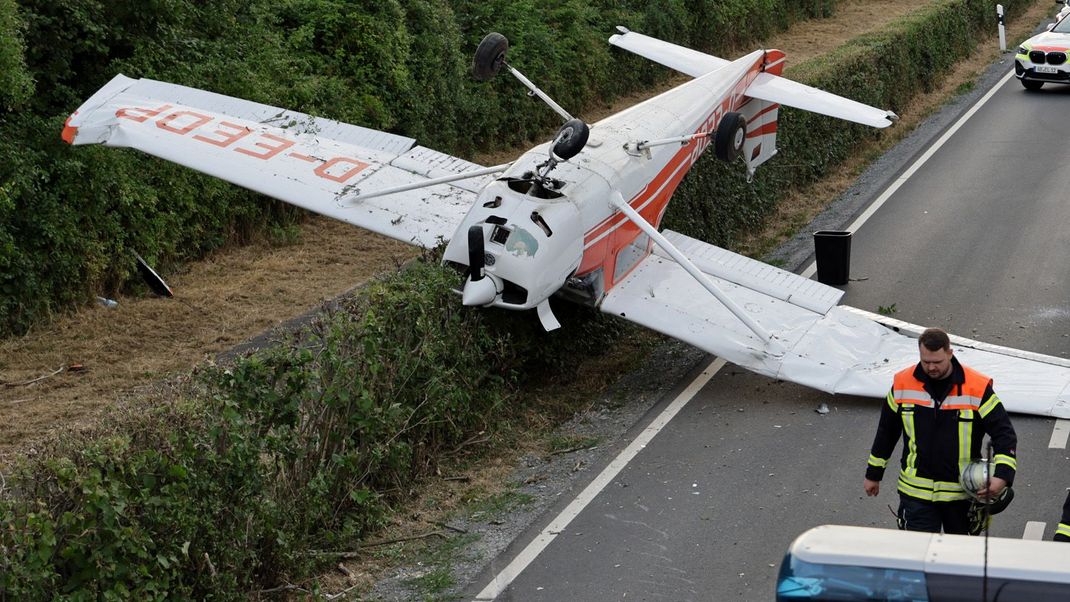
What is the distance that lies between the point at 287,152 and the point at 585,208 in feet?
13.0

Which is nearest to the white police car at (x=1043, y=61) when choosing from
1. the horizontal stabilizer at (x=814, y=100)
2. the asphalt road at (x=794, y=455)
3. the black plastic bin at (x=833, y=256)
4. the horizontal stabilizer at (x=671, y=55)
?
the asphalt road at (x=794, y=455)

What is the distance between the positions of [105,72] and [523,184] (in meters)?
6.83

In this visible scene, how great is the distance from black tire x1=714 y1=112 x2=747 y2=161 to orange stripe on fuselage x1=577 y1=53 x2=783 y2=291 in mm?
845

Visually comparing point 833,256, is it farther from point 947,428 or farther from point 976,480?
point 976,480

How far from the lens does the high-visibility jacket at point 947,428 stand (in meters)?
7.24

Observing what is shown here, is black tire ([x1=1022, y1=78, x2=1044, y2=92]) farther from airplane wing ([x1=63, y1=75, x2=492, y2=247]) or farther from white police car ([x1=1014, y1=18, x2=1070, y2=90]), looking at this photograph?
airplane wing ([x1=63, y1=75, x2=492, y2=247])

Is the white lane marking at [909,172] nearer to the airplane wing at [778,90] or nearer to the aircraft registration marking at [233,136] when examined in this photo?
the airplane wing at [778,90]

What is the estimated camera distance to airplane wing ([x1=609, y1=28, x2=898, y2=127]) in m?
14.7

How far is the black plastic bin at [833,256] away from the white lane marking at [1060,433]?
4765 millimetres

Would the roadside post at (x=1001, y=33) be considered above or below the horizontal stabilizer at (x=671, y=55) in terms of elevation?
below

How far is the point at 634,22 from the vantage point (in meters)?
29.2

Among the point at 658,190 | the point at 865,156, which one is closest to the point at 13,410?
the point at 658,190

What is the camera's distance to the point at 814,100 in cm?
1562

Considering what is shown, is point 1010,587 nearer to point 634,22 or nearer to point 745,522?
point 745,522
